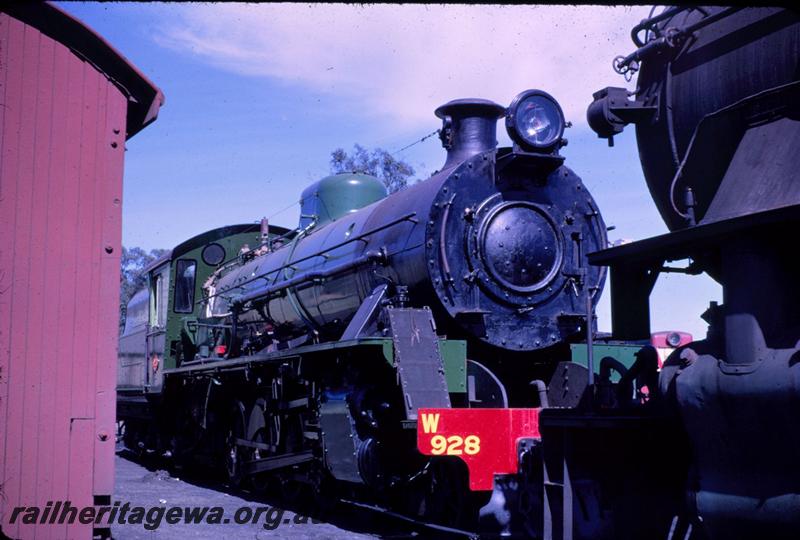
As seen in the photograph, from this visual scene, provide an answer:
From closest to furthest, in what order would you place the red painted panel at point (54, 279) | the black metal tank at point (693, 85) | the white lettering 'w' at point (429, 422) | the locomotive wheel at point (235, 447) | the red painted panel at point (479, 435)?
the black metal tank at point (693, 85) < the red painted panel at point (54, 279) < the red painted panel at point (479, 435) < the white lettering 'w' at point (429, 422) < the locomotive wheel at point (235, 447)

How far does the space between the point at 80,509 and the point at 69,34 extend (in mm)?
2557

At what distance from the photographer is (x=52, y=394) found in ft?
14.4

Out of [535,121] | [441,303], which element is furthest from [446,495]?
[535,121]

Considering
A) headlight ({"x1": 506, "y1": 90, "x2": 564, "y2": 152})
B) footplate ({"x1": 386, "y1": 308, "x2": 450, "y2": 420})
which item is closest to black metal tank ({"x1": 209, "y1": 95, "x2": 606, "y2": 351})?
headlight ({"x1": 506, "y1": 90, "x2": 564, "y2": 152})

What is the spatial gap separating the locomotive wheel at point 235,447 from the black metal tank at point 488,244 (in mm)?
3207

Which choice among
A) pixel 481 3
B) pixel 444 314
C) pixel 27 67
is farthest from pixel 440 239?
pixel 481 3

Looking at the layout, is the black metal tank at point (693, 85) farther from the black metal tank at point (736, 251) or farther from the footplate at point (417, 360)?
the footplate at point (417, 360)

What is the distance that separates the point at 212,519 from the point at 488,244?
379cm

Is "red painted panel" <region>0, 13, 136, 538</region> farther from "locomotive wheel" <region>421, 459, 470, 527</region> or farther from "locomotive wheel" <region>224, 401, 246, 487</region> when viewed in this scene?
"locomotive wheel" <region>224, 401, 246, 487</region>

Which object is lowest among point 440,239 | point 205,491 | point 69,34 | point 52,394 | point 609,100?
point 205,491

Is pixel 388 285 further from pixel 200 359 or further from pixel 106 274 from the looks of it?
pixel 200 359

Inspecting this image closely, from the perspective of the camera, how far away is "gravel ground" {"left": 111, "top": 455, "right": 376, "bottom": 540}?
7133 millimetres

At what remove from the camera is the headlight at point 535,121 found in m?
6.91

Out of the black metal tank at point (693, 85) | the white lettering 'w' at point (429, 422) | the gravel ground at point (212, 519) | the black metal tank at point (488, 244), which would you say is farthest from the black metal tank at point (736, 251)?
the gravel ground at point (212, 519)
